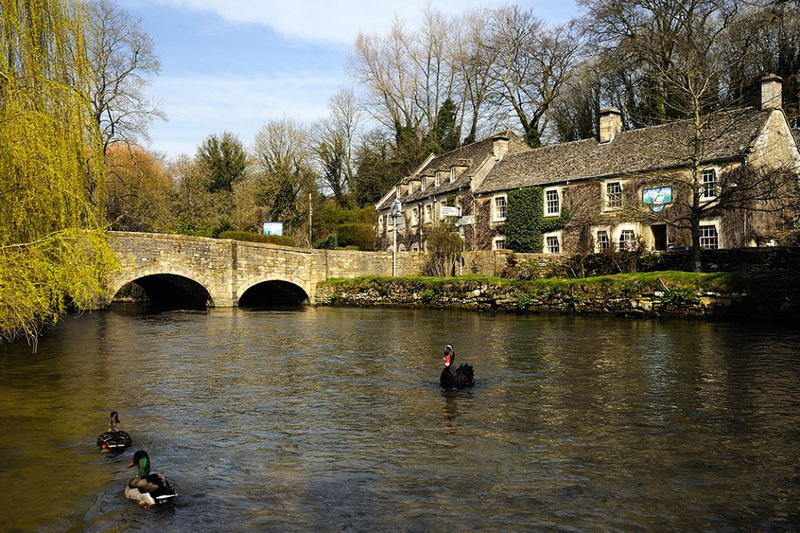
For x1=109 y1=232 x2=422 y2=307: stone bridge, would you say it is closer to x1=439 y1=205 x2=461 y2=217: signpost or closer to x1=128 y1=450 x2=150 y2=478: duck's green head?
x1=439 y1=205 x2=461 y2=217: signpost

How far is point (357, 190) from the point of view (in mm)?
61312

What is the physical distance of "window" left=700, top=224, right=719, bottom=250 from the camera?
2994cm

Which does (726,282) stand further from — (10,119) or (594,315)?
(10,119)

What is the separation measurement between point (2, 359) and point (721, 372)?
1505 cm

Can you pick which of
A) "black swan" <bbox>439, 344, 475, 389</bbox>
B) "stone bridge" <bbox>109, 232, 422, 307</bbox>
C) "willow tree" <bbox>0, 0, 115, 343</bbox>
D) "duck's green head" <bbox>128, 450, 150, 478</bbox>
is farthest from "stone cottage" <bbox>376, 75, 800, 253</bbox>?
"duck's green head" <bbox>128, 450, 150, 478</bbox>

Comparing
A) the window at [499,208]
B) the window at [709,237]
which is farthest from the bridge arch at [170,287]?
the window at [709,237]

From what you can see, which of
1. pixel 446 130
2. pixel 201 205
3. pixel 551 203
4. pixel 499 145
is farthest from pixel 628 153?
pixel 201 205

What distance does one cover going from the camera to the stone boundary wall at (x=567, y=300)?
68.6ft

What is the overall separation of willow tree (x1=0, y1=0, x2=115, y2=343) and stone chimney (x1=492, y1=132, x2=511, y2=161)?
108ft

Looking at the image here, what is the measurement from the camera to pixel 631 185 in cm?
3303

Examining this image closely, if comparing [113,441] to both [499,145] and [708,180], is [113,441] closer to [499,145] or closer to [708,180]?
[708,180]

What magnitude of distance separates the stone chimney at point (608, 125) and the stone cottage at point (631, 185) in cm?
6

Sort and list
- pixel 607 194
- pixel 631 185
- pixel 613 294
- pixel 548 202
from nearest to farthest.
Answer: pixel 613 294 < pixel 631 185 < pixel 607 194 < pixel 548 202

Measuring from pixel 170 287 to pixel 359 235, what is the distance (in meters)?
20.2
